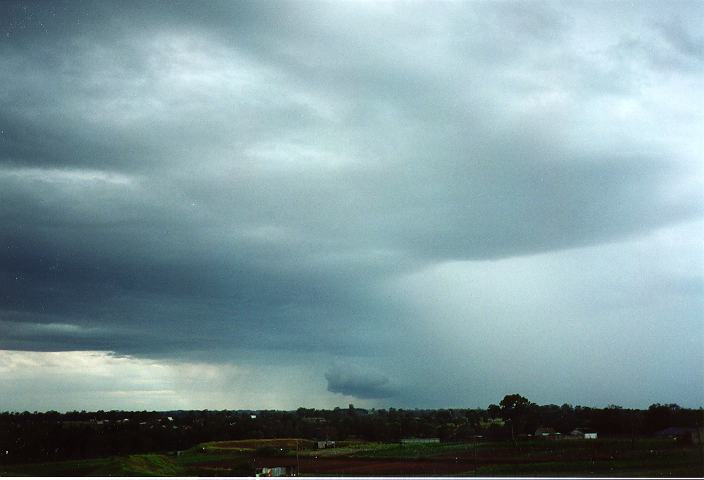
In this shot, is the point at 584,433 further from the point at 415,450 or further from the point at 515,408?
the point at 415,450

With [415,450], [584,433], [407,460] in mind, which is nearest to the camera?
[407,460]

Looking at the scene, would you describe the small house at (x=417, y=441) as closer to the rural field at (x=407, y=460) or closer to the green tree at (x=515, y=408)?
the rural field at (x=407, y=460)

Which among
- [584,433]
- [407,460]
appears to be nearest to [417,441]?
[407,460]

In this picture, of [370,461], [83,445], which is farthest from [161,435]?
[370,461]

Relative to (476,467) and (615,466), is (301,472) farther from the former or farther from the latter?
(615,466)

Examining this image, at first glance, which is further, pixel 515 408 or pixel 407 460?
pixel 515 408

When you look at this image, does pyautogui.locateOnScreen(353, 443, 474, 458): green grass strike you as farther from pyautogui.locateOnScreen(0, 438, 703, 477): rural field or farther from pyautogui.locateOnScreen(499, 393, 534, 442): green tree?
pyautogui.locateOnScreen(499, 393, 534, 442): green tree

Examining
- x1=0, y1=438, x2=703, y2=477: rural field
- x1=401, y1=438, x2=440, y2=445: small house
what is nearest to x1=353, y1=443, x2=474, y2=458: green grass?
x1=0, y1=438, x2=703, y2=477: rural field

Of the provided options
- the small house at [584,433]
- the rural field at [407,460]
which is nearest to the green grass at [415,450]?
the rural field at [407,460]
